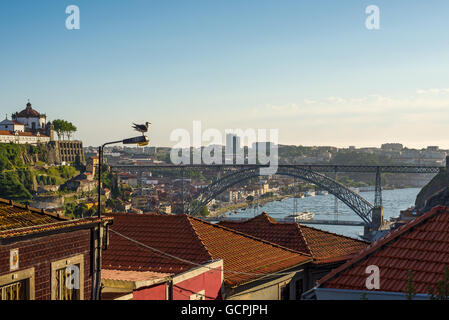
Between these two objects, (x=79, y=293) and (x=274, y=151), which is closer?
(x=79, y=293)

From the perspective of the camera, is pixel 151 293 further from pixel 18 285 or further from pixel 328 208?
pixel 328 208

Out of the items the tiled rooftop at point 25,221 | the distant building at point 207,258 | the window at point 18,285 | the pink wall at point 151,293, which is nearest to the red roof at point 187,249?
the distant building at point 207,258

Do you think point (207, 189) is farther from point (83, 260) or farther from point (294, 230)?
point (83, 260)

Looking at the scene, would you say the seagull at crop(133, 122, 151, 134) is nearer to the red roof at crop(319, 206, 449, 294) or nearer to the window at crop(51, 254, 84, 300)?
the window at crop(51, 254, 84, 300)

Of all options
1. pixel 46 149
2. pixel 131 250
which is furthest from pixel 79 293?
pixel 46 149
